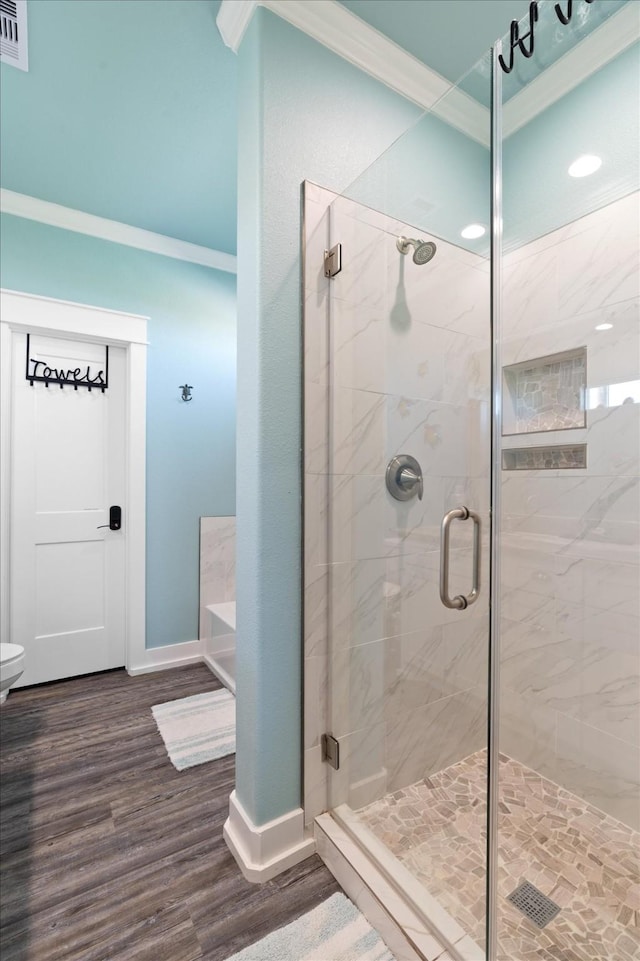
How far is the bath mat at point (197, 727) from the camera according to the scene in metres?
1.96

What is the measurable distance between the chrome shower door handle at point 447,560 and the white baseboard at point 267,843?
89cm

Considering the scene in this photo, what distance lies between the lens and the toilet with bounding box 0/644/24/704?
1782mm

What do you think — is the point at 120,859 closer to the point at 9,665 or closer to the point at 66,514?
the point at 9,665

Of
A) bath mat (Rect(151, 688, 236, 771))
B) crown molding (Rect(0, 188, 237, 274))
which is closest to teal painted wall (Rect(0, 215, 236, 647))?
crown molding (Rect(0, 188, 237, 274))

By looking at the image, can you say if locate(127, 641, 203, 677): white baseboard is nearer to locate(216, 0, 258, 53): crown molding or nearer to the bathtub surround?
the bathtub surround

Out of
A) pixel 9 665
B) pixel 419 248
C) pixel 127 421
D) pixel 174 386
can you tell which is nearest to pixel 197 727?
pixel 9 665

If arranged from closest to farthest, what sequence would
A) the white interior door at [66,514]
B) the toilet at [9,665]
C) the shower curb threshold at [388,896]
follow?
the shower curb threshold at [388,896], the toilet at [9,665], the white interior door at [66,514]

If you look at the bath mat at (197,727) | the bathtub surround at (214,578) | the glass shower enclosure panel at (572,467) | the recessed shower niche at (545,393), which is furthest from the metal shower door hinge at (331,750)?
the bathtub surround at (214,578)

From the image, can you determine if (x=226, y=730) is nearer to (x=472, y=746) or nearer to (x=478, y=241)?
(x=472, y=746)

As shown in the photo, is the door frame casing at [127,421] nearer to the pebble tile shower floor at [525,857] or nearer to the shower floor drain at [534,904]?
the pebble tile shower floor at [525,857]

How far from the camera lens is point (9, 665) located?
1810 mm

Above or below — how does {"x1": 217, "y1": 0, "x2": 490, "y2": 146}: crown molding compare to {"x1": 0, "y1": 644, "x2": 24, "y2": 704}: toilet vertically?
above

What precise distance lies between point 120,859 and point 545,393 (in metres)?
2.22

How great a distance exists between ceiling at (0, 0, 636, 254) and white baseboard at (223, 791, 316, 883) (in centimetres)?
229
